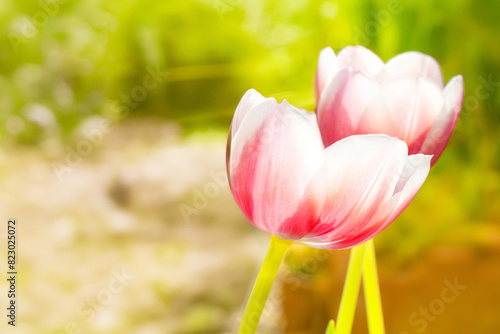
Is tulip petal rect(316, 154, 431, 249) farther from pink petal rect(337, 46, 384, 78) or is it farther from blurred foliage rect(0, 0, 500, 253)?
blurred foliage rect(0, 0, 500, 253)

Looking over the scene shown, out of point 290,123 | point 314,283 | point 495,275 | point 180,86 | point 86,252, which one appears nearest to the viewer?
point 290,123

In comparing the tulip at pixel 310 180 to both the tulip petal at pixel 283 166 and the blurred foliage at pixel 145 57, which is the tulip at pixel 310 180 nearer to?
the tulip petal at pixel 283 166

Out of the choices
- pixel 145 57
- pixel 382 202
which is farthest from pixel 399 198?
pixel 145 57

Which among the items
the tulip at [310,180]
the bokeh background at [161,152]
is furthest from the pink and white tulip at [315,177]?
the bokeh background at [161,152]

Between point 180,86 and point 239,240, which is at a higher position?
point 180,86

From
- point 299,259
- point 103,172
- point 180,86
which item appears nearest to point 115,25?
point 180,86

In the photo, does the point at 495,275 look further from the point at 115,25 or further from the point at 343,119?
the point at 115,25
